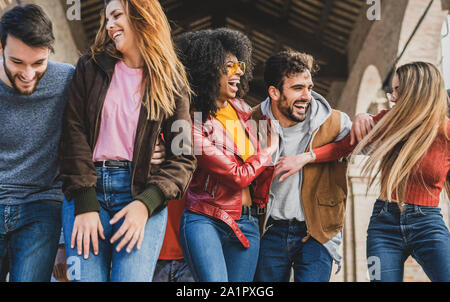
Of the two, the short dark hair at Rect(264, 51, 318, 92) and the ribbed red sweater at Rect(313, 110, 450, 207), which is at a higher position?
the short dark hair at Rect(264, 51, 318, 92)

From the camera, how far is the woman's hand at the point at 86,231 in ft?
5.60

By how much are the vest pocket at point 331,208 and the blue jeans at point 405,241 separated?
184 millimetres

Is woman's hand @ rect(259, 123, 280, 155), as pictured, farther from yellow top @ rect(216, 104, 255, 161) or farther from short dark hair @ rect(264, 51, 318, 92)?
short dark hair @ rect(264, 51, 318, 92)

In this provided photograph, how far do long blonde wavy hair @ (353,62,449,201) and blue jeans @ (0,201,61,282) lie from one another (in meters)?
1.42

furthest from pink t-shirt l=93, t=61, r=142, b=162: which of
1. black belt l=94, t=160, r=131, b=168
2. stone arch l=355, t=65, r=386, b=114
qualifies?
stone arch l=355, t=65, r=386, b=114

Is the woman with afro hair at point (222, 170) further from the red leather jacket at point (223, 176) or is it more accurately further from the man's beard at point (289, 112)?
the man's beard at point (289, 112)

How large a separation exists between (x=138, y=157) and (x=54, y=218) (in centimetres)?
43

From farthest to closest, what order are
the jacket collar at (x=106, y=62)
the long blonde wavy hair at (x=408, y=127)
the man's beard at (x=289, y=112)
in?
1. the man's beard at (x=289, y=112)
2. the long blonde wavy hair at (x=408, y=127)
3. the jacket collar at (x=106, y=62)

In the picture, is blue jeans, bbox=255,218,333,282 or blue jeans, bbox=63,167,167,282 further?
blue jeans, bbox=255,218,333,282

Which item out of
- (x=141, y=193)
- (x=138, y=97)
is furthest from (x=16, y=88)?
(x=141, y=193)

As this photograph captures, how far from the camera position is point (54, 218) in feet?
6.42

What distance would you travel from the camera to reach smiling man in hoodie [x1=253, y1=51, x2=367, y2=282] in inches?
92.7

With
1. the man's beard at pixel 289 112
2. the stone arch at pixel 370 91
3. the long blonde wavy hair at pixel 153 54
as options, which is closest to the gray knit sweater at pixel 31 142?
the long blonde wavy hair at pixel 153 54

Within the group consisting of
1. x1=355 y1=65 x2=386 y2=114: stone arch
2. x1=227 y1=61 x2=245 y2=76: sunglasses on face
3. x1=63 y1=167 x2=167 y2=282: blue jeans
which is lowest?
x1=63 y1=167 x2=167 y2=282: blue jeans
